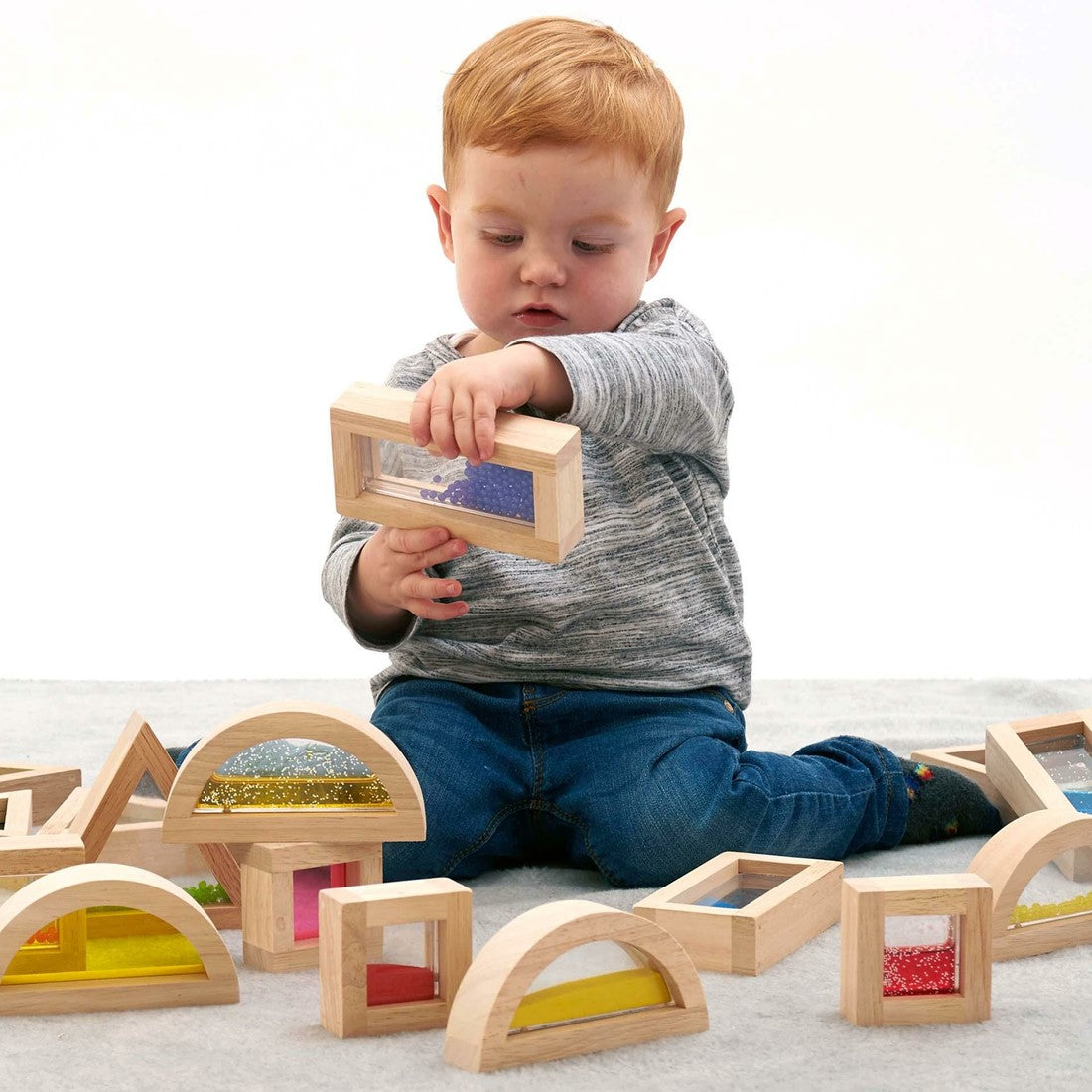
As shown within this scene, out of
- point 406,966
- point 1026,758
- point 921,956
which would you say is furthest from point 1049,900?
point 406,966

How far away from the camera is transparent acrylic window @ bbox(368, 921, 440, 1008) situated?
797 mm

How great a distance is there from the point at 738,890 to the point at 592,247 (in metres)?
0.46

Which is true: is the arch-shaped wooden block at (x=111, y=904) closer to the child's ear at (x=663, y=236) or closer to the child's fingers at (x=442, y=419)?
the child's fingers at (x=442, y=419)

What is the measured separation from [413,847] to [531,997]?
379mm

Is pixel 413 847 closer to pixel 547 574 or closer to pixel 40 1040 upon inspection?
pixel 547 574

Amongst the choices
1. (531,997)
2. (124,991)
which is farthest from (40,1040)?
(531,997)

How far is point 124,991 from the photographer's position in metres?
0.83

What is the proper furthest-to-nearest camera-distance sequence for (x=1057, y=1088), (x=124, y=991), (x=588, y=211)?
(x=588, y=211) → (x=124, y=991) → (x=1057, y=1088)

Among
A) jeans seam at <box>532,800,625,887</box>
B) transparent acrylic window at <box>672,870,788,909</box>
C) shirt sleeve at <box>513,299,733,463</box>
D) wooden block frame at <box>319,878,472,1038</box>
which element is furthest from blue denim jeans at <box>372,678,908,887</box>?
wooden block frame at <box>319,878,472,1038</box>

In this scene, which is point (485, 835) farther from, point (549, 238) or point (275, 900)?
point (549, 238)

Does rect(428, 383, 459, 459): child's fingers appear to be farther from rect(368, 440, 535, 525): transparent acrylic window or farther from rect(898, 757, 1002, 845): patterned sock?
rect(898, 757, 1002, 845): patterned sock

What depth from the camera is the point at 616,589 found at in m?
1.22

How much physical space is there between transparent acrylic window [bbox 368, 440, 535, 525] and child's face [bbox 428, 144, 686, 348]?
0.64 ft

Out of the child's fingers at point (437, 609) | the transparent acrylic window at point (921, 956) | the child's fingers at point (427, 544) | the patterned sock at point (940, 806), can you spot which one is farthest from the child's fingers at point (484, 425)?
the patterned sock at point (940, 806)
